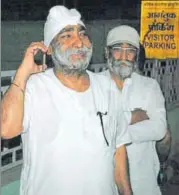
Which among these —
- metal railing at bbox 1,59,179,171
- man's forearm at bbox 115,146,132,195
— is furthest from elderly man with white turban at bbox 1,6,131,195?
metal railing at bbox 1,59,179,171

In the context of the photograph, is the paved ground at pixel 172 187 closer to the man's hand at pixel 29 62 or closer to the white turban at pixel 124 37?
the white turban at pixel 124 37

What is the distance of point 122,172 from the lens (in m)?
2.30

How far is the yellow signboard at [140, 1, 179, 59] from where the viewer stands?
4.39 m

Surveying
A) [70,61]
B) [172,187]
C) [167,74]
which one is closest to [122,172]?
[70,61]

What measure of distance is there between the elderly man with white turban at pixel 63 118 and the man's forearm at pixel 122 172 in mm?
137

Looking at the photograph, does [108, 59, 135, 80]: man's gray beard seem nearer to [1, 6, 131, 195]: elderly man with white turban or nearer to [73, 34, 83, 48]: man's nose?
[1, 6, 131, 195]: elderly man with white turban

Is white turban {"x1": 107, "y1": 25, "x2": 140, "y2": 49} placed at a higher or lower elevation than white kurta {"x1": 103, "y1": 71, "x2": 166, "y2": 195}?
higher

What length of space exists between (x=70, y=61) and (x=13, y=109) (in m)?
0.36

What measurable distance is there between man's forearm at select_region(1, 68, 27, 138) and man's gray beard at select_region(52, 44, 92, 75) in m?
0.24

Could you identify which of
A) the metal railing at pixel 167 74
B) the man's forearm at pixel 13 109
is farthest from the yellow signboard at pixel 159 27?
the man's forearm at pixel 13 109

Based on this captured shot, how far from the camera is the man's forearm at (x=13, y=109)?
187 centimetres

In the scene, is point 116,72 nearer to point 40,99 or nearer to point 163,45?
point 40,99

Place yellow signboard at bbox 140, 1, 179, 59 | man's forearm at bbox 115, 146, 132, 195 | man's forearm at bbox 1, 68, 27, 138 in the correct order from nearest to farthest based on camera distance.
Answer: man's forearm at bbox 1, 68, 27, 138 → man's forearm at bbox 115, 146, 132, 195 → yellow signboard at bbox 140, 1, 179, 59

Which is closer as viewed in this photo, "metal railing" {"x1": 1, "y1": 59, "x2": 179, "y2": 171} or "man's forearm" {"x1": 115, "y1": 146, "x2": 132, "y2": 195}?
"man's forearm" {"x1": 115, "y1": 146, "x2": 132, "y2": 195}
